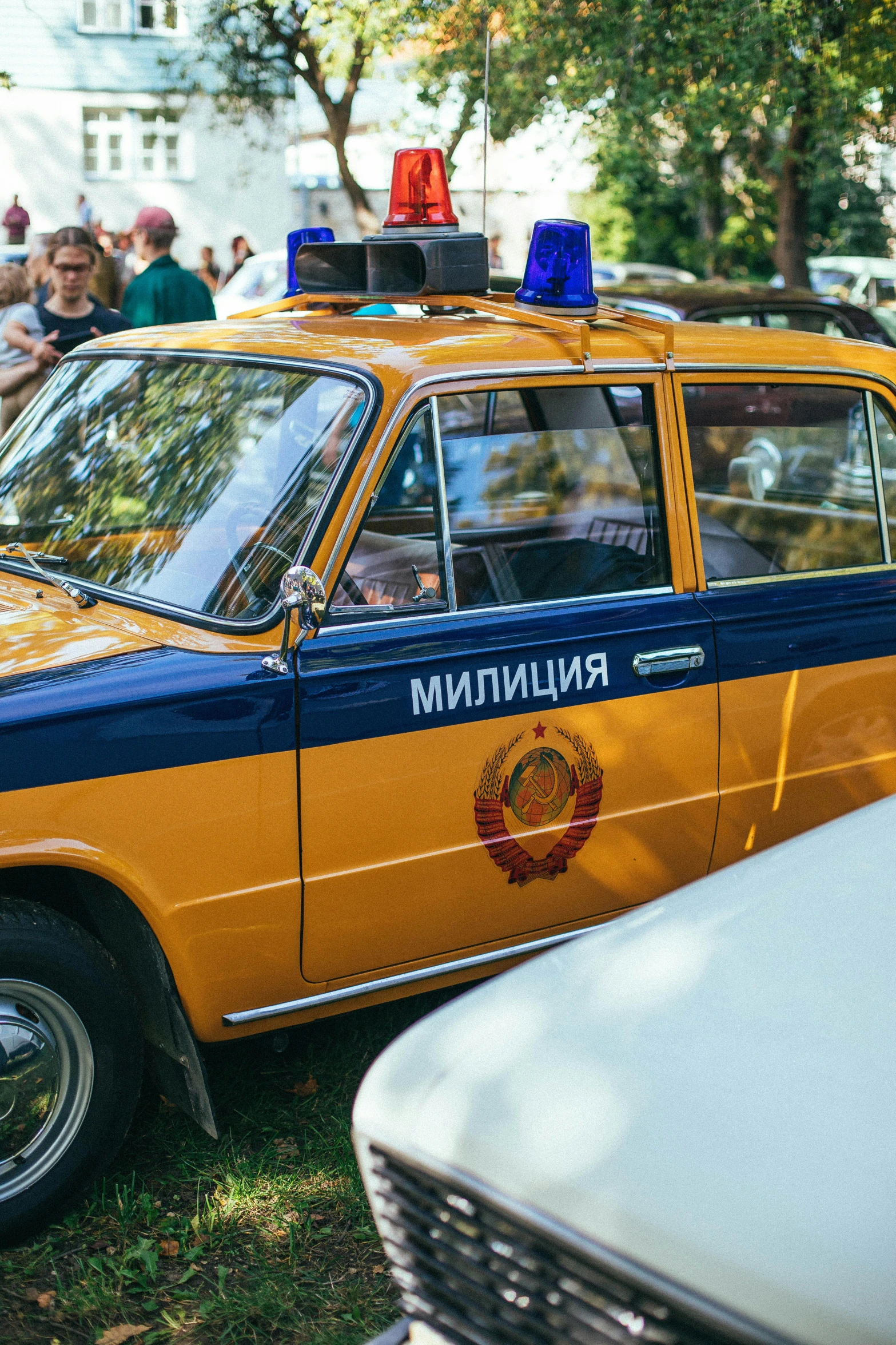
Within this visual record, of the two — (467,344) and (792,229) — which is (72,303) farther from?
(792,229)

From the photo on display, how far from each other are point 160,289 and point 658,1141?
6222 mm

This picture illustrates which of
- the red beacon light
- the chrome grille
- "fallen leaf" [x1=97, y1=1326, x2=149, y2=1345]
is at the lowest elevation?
"fallen leaf" [x1=97, y1=1326, x2=149, y2=1345]

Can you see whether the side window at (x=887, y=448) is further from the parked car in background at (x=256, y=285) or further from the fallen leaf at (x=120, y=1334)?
the parked car in background at (x=256, y=285)

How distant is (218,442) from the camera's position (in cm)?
329

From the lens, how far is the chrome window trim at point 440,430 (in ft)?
9.84

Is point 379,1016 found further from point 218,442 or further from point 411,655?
point 218,442

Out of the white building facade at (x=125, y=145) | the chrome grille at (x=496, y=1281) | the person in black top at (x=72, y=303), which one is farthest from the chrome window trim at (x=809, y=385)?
the white building facade at (x=125, y=145)

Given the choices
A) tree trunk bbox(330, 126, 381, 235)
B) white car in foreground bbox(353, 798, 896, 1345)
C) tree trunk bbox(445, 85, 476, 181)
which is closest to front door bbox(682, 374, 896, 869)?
white car in foreground bbox(353, 798, 896, 1345)

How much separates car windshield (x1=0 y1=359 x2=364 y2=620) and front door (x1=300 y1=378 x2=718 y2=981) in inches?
8.0

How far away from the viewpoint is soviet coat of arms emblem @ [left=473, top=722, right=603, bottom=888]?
317cm

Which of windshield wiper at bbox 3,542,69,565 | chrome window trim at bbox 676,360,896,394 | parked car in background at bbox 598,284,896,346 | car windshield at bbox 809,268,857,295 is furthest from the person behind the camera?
car windshield at bbox 809,268,857,295

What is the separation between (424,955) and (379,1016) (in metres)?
0.70

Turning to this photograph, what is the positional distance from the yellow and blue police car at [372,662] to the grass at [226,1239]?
0.14m

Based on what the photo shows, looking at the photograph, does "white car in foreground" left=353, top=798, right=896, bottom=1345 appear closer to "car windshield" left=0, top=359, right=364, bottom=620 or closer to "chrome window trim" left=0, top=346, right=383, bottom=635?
"chrome window trim" left=0, top=346, right=383, bottom=635
